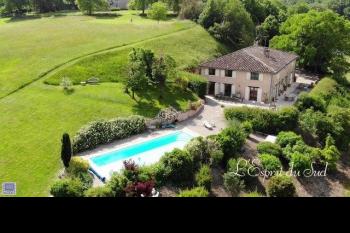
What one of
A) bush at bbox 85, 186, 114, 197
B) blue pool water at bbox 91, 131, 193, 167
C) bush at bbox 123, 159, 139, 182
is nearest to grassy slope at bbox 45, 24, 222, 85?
blue pool water at bbox 91, 131, 193, 167

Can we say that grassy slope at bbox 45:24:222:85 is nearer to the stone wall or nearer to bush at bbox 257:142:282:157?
the stone wall

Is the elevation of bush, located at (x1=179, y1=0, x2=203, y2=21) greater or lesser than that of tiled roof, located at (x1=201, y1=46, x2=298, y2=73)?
greater

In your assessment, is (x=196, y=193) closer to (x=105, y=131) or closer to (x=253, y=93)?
(x=105, y=131)

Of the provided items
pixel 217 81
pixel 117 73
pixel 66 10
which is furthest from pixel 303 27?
pixel 66 10

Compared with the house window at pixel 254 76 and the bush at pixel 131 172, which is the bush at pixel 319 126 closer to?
the house window at pixel 254 76

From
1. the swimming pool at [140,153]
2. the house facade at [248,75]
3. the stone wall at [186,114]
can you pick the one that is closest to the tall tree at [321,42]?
the house facade at [248,75]

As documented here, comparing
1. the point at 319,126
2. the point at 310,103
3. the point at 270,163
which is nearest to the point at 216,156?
the point at 270,163
